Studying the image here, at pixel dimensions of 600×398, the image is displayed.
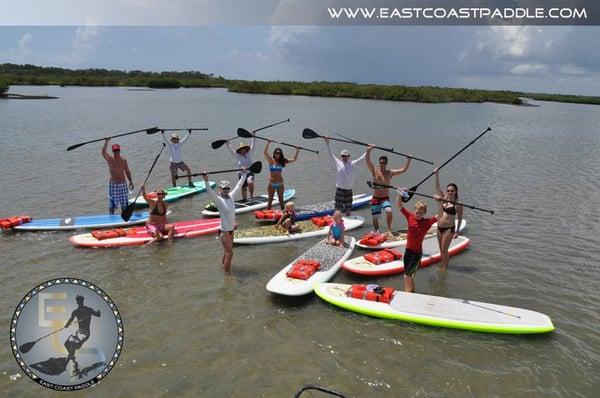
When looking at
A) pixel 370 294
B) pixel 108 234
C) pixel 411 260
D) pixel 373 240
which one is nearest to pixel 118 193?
pixel 108 234

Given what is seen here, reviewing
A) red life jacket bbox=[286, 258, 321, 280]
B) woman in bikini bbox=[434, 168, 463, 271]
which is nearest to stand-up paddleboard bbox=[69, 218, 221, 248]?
red life jacket bbox=[286, 258, 321, 280]

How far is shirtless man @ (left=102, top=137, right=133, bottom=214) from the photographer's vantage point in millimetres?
11836

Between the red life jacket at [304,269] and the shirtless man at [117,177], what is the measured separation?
5.66 meters

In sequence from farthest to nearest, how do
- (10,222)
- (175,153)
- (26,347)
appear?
(175,153), (10,222), (26,347)

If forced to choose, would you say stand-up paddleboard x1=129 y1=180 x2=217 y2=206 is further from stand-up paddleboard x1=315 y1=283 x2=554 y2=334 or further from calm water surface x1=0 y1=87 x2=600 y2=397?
stand-up paddleboard x1=315 y1=283 x2=554 y2=334

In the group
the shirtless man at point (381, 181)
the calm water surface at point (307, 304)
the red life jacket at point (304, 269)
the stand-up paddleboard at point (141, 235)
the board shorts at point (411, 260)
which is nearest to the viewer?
the calm water surface at point (307, 304)

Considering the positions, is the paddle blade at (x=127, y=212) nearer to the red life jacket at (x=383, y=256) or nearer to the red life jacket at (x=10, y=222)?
the red life jacket at (x=10, y=222)

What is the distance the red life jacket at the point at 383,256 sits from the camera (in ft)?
32.7

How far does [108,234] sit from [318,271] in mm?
5563

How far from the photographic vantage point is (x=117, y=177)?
39.5ft

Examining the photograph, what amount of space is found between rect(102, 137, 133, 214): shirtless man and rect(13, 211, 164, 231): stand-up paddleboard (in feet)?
1.33

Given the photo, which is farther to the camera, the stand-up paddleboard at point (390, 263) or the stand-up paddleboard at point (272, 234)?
the stand-up paddleboard at point (272, 234)

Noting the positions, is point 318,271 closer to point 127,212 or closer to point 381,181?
point 381,181

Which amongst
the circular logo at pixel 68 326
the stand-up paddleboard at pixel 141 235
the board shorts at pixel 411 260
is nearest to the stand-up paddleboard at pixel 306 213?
the stand-up paddleboard at pixel 141 235
